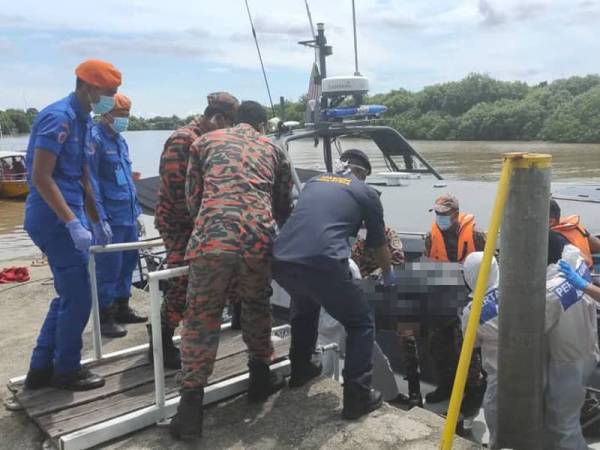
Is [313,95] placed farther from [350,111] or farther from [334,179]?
[334,179]

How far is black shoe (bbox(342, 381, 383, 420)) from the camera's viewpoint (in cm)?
248

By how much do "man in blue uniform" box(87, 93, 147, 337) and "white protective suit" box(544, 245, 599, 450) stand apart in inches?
98.7

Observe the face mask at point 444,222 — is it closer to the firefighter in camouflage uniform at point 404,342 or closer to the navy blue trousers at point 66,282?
the firefighter in camouflage uniform at point 404,342

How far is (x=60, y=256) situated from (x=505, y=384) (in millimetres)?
1941

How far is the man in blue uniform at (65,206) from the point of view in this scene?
2.46 meters

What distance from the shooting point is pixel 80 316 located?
8.63 feet

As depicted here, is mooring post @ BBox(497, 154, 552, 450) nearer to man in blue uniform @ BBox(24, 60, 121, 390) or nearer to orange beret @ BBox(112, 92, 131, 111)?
man in blue uniform @ BBox(24, 60, 121, 390)

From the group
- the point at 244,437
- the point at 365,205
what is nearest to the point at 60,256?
the point at 244,437

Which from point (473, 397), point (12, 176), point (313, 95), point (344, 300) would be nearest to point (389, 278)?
point (344, 300)

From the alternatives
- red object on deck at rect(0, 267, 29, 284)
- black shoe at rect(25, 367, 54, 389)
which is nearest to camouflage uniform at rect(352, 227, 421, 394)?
black shoe at rect(25, 367, 54, 389)

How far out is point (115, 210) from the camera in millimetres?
3932

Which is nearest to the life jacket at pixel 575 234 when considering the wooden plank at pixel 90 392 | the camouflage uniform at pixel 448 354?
the camouflage uniform at pixel 448 354

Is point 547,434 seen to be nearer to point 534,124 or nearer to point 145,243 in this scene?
point 145,243

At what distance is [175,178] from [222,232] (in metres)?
0.70
